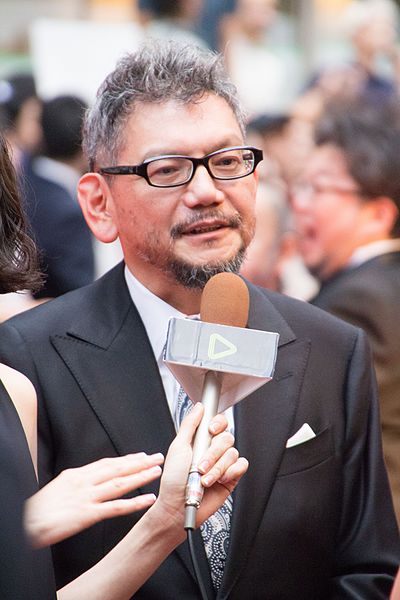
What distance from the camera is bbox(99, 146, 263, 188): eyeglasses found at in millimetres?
3010

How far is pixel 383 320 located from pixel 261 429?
1189mm

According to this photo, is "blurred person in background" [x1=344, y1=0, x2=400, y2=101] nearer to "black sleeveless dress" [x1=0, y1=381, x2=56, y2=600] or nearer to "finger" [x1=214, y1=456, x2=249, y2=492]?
"finger" [x1=214, y1=456, x2=249, y2=492]

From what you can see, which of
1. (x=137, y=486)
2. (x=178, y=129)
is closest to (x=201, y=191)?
(x=178, y=129)

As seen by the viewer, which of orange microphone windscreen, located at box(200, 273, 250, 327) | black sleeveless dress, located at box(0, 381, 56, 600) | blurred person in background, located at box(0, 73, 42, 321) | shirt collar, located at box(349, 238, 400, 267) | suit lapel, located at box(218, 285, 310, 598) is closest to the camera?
black sleeveless dress, located at box(0, 381, 56, 600)

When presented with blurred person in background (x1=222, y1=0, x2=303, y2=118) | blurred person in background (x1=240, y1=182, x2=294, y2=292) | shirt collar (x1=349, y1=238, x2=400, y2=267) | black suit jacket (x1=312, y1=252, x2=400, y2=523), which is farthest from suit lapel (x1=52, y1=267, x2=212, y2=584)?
blurred person in background (x1=222, y1=0, x2=303, y2=118)

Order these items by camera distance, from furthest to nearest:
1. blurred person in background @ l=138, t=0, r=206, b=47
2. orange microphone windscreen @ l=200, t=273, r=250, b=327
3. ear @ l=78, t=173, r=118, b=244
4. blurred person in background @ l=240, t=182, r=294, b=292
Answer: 1. blurred person in background @ l=138, t=0, r=206, b=47
2. blurred person in background @ l=240, t=182, r=294, b=292
3. ear @ l=78, t=173, r=118, b=244
4. orange microphone windscreen @ l=200, t=273, r=250, b=327

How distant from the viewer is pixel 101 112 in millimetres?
3213

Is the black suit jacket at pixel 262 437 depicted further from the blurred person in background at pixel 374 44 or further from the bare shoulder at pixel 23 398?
the blurred person in background at pixel 374 44

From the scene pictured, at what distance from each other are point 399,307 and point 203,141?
1.44 metres

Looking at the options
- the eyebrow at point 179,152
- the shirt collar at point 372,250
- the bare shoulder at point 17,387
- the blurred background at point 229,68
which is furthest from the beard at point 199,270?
the blurred background at point 229,68

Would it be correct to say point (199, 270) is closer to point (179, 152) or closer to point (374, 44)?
point (179, 152)

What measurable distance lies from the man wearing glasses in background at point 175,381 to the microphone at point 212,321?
45cm

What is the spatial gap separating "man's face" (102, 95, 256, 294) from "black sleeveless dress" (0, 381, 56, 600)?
2.85 feet

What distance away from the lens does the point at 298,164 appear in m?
7.77
